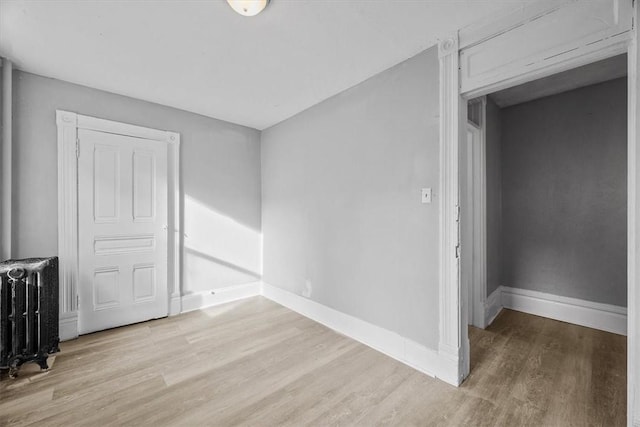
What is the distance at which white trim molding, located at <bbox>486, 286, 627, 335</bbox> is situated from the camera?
2.72 metres

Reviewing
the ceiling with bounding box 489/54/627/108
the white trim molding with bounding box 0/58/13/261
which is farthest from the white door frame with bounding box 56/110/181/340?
the ceiling with bounding box 489/54/627/108

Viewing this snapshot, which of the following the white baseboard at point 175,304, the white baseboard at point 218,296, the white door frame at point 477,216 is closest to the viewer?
the white door frame at point 477,216

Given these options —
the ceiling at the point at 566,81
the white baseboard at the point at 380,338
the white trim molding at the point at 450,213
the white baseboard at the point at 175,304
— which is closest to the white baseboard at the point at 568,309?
the white trim molding at the point at 450,213

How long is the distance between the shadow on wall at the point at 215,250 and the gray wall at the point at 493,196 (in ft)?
10.0

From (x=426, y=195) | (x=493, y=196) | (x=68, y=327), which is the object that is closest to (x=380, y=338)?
(x=426, y=195)

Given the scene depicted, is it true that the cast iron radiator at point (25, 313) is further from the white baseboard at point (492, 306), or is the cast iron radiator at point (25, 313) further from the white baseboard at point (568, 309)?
the white baseboard at point (568, 309)

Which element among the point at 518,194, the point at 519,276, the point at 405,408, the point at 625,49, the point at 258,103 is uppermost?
the point at 258,103

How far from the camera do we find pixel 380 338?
8.14 ft

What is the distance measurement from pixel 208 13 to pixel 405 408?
112 inches

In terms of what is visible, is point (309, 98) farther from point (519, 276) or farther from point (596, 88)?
point (519, 276)

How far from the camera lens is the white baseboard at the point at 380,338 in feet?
6.69

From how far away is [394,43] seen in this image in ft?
6.86

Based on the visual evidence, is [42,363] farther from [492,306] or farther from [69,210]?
[492,306]

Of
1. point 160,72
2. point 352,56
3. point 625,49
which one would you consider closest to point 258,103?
point 160,72
